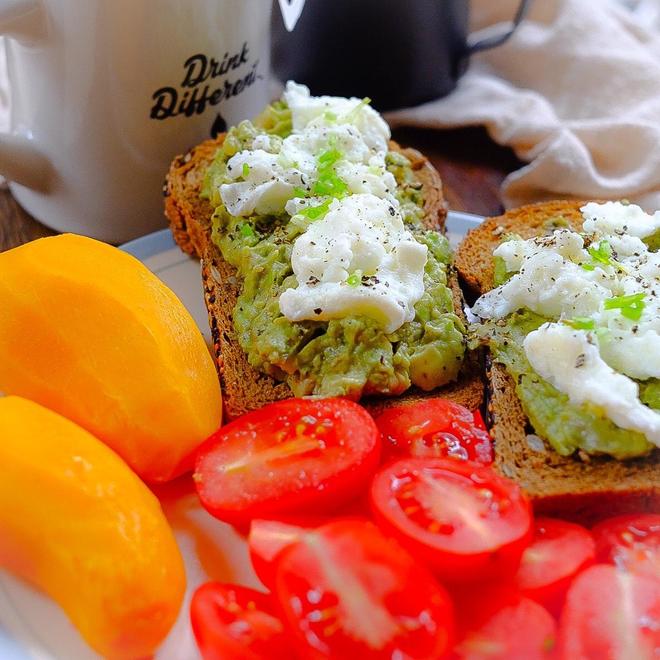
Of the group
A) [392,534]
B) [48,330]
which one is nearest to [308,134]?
[48,330]

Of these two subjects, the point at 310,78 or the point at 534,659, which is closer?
the point at 534,659

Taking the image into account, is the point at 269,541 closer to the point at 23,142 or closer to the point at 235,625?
the point at 235,625

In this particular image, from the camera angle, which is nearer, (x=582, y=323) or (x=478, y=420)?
(x=582, y=323)

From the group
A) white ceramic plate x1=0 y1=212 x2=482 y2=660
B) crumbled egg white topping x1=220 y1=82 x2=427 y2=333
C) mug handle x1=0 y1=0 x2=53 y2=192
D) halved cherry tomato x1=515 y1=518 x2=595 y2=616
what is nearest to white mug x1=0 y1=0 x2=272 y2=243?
mug handle x1=0 y1=0 x2=53 y2=192

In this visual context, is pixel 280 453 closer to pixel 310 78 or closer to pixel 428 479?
pixel 428 479

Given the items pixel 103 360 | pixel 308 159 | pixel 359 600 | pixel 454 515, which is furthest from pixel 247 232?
pixel 359 600

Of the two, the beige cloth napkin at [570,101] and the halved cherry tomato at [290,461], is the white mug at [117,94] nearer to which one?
the beige cloth napkin at [570,101]
